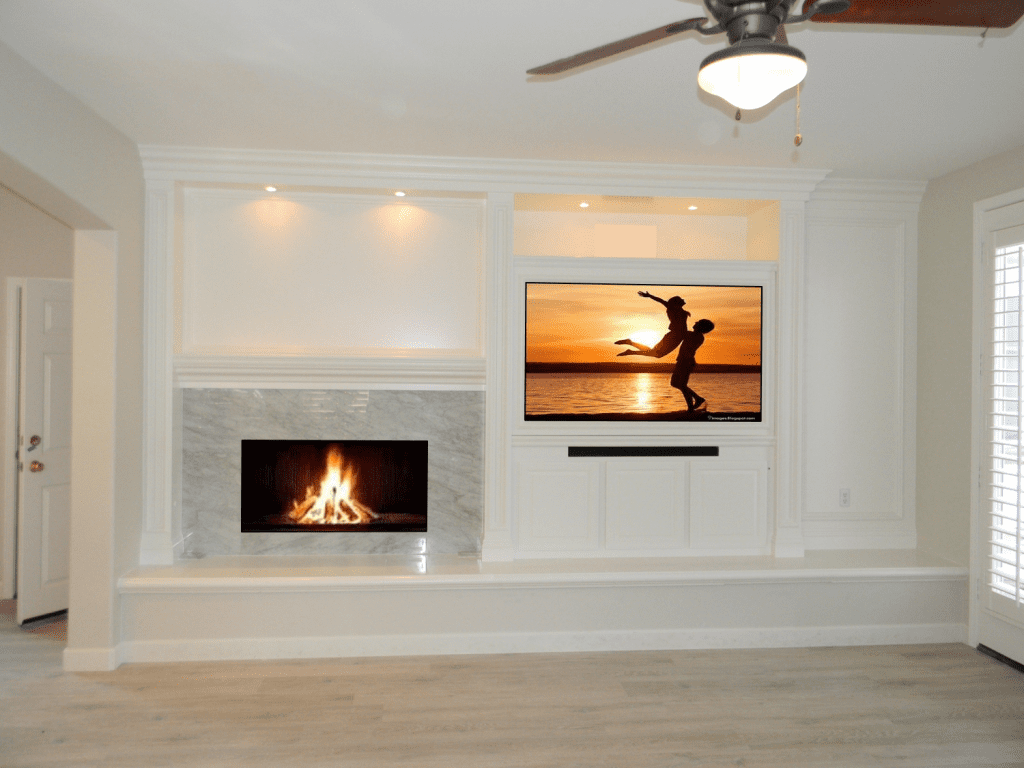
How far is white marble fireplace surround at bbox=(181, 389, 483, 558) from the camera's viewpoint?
4.13 metres

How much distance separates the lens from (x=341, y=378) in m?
4.13

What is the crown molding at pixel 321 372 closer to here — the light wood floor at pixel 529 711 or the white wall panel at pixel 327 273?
the white wall panel at pixel 327 273

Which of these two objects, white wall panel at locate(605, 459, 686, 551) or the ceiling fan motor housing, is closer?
the ceiling fan motor housing

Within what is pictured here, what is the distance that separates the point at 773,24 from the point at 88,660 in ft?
13.3

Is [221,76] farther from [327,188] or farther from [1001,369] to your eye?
[1001,369]

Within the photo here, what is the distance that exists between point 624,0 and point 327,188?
2.27 meters

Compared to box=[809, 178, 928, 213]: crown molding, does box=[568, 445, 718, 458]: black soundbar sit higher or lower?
lower

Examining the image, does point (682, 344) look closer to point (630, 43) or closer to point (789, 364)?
point (789, 364)

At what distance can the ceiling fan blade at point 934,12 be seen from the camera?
1.50 meters

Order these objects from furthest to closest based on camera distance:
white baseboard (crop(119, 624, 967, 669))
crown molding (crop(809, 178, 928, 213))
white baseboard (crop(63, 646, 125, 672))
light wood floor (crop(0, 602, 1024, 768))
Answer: crown molding (crop(809, 178, 928, 213))
white baseboard (crop(119, 624, 967, 669))
white baseboard (crop(63, 646, 125, 672))
light wood floor (crop(0, 602, 1024, 768))

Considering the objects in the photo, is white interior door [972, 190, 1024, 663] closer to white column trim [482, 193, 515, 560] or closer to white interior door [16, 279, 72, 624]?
white column trim [482, 193, 515, 560]

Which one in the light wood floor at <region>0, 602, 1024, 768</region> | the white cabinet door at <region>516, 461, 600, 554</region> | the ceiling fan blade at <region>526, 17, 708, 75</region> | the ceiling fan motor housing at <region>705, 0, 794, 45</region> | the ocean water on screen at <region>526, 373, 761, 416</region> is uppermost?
the ceiling fan motor housing at <region>705, 0, 794, 45</region>

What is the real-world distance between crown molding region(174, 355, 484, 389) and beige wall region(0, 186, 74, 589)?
1.29 m

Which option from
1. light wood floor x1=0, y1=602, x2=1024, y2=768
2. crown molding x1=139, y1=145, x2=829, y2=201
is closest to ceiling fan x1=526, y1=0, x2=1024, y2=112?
crown molding x1=139, y1=145, x2=829, y2=201
